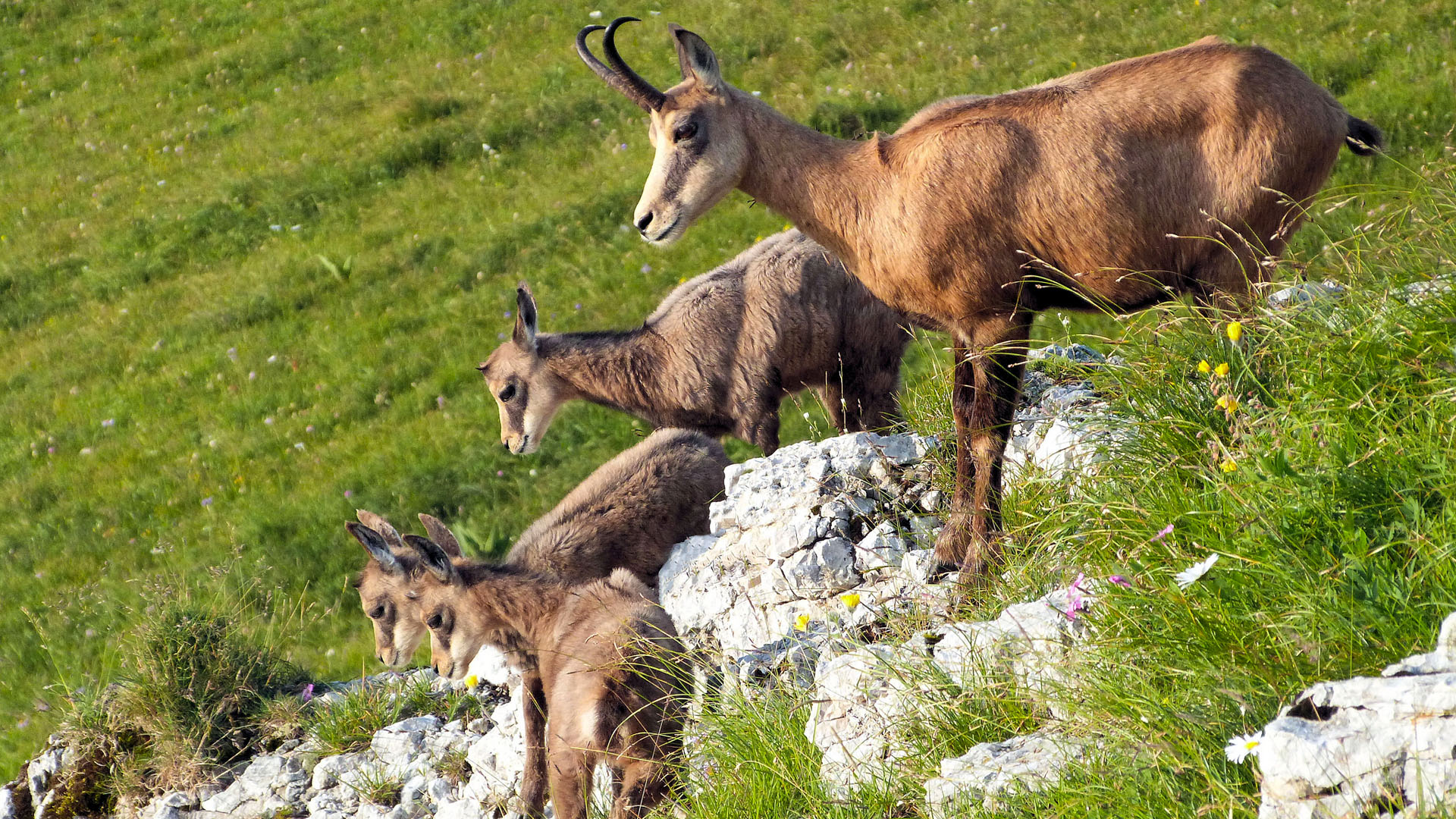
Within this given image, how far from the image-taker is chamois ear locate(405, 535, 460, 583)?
7.72 metres

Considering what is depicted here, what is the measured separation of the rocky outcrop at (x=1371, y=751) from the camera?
309 cm

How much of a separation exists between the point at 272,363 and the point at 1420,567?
14454mm

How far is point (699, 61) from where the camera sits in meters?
6.80

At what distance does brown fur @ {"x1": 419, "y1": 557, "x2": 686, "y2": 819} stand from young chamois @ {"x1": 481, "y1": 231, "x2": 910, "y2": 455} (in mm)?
2971

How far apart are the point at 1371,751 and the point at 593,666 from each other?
407 centimetres

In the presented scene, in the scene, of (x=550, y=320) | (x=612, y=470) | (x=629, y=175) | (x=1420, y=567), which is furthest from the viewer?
(x=629, y=175)

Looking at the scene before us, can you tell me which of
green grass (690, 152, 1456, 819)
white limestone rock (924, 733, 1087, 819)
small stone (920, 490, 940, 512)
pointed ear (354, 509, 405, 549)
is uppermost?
green grass (690, 152, 1456, 819)

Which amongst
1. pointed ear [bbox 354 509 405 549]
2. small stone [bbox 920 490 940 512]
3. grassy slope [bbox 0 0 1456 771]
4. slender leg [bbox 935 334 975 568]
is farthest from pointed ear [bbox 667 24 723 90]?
grassy slope [bbox 0 0 1456 771]

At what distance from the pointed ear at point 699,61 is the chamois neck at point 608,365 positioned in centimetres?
402

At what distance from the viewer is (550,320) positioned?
15.0 meters

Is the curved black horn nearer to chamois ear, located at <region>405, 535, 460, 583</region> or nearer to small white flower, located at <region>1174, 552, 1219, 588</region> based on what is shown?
chamois ear, located at <region>405, 535, 460, 583</region>

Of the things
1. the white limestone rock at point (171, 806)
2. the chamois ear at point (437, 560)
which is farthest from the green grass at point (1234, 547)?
the white limestone rock at point (171, 806)

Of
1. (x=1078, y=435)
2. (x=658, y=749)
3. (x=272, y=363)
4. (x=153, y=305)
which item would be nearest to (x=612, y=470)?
(x=658, y=749)

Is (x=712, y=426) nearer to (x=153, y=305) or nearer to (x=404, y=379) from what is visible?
(x=404, y=379)
